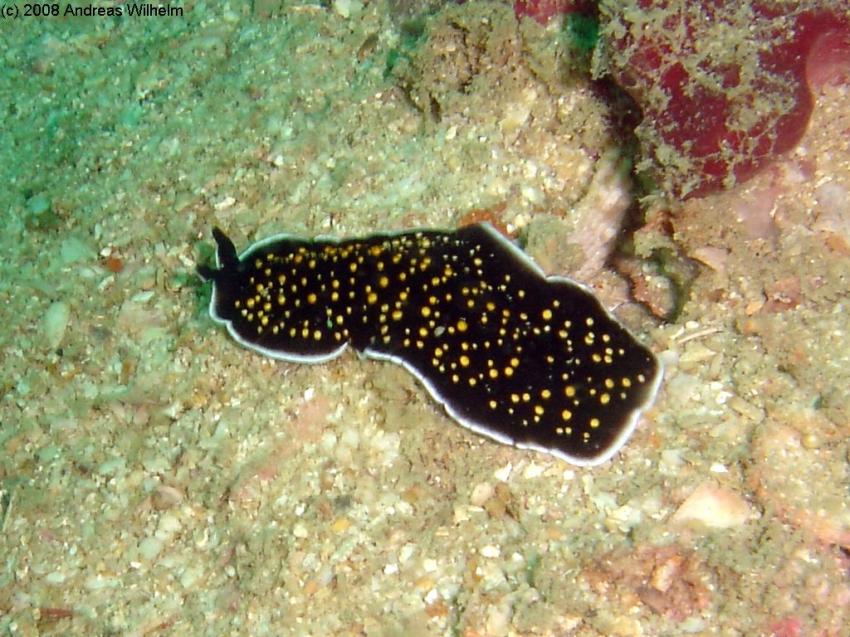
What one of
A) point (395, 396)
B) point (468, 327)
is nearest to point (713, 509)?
point (468, 327)

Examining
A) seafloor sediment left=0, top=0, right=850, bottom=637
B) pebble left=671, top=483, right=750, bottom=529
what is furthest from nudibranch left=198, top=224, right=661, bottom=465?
pebble left=671, top=483, right=750, bottom=529

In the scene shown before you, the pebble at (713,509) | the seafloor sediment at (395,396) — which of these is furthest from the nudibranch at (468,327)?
the pebble at (713,509)

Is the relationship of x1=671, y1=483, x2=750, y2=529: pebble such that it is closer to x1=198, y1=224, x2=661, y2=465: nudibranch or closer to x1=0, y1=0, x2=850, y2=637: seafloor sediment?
x1=0, y1=0, x2=850, y2=637: seafloor sediment

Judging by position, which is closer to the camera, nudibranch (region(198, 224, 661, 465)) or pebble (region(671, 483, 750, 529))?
pebble (region(671, 483, 750, 529))

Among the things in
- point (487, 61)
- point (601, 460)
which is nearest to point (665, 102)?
point (487, 61)

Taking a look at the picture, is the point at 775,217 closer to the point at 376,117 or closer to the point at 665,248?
the point at 665,248

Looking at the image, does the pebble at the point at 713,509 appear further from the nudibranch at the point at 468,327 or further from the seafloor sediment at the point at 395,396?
the nudibranch at the point at 468,327

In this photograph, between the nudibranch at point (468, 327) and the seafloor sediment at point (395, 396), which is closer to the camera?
the seafloor sediment at point (395, 396)

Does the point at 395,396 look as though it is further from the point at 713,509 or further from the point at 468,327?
the point at 713,509
